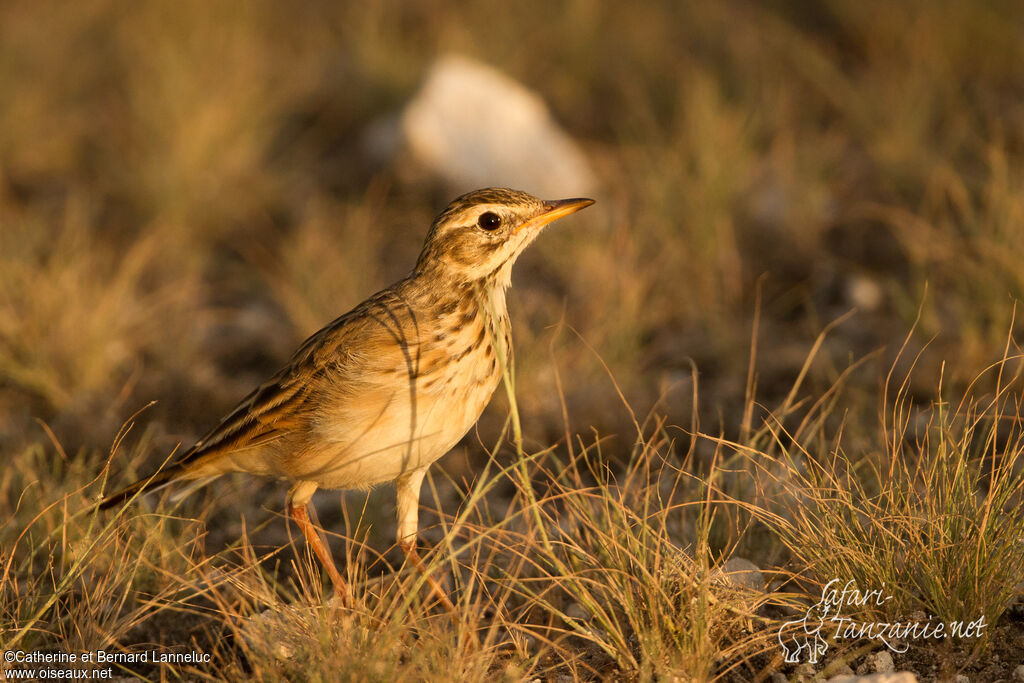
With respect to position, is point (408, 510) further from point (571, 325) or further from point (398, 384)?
point (571, 325)

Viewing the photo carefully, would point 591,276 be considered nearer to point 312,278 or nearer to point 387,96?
point 312,278

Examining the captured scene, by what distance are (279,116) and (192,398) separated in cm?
488

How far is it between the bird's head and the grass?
86 cm

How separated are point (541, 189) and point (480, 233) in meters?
4.90

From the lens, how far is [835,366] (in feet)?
23.6

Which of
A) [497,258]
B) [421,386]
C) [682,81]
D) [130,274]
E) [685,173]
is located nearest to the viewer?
[421,386]

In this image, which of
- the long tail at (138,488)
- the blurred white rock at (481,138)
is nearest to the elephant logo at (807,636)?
the long tail at (138,488)

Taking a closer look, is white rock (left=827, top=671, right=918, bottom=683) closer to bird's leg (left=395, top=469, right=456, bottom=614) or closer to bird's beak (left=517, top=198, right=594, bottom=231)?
bird's leg (left=395, top=469, right=456, bottom=614)

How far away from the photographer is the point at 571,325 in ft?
25.5

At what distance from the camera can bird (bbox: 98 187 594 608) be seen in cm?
437

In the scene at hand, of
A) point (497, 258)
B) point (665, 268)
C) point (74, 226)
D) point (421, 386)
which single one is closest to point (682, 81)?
point (665, 268)

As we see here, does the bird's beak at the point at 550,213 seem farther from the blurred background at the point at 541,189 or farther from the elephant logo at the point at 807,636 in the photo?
the elephant logo at the point at 807,636

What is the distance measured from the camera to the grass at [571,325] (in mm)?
4211

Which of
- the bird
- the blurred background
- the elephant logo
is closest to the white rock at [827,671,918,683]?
the elephant logo
